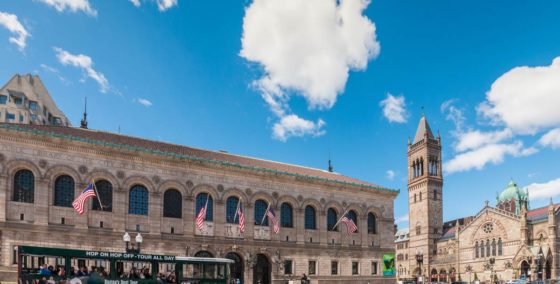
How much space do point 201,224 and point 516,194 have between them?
98641 mm

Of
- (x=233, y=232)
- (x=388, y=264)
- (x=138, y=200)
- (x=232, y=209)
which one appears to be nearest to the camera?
(x=138, y=200)

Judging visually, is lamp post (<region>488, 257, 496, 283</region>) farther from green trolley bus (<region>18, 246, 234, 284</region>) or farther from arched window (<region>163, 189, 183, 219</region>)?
green trolley bus (<region>18, 246, 234, 284</region>)

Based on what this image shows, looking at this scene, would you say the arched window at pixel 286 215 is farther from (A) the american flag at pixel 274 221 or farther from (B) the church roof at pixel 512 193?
(B) the church roof at pixel 512 193

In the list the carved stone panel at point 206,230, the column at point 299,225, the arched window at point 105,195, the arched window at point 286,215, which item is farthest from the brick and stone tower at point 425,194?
the arched window at point 105,195

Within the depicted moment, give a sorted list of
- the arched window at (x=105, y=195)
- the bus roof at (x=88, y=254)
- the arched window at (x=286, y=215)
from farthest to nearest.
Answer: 1. the arched window at (x=286, y=215)
2. the arched window at (x=105, y=195)
3. the bus roof at (x=88, y=254)

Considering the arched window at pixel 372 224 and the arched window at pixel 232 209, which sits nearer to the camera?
the arched window at pixel 232 209

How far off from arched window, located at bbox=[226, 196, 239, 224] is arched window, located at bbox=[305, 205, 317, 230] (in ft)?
23.2

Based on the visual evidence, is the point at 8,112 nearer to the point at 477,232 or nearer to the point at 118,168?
the point at 118,168

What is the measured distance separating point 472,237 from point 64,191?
76.4 metres

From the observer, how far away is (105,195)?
32.5 m

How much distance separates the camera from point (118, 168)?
1303 inches

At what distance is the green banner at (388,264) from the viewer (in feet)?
151

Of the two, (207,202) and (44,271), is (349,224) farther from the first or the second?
(44,271)

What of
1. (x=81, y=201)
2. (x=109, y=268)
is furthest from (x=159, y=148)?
(x=109, y=268)
